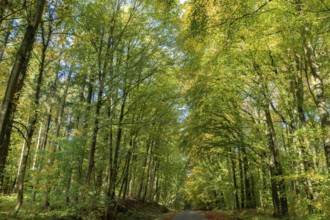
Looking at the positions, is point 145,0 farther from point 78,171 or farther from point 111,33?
point 78,171

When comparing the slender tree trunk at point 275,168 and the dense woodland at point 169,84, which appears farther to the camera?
the slender tree trunk at point 275,168

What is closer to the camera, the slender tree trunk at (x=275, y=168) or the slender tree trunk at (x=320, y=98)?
the slender tree trunk at (x=320, y=98)

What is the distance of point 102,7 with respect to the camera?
11.2 metres

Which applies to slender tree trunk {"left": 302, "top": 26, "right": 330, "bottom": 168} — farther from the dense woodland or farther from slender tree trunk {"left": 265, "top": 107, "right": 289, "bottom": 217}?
slender tree trunk {"left": 265, "top": 107, "right": 289, "bottom": 217}

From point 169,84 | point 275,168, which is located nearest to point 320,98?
point 275,168

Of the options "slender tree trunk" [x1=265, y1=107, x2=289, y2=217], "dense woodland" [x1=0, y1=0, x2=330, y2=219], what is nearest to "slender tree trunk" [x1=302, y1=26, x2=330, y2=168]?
"dense woodland" [x1=0, y1=0, x2=330, y2=219]

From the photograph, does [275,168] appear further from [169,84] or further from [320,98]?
[169,84]

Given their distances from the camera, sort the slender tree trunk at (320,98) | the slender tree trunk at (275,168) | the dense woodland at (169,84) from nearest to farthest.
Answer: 1. the slender tree trunk at (320,98)
2. the dense woodland at (169,84)
3. the slender tree trunk at (275,168)

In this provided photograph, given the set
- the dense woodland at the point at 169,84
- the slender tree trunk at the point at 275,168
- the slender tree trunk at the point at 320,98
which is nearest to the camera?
the slender tree trunk at the point at 320,98

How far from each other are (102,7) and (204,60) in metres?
5.46

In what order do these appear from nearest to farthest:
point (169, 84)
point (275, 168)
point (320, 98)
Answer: point (320, 98), point (275, 168), point (169, 84)

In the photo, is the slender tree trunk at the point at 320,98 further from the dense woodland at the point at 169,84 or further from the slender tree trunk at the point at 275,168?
the slender tree trunk at the point at 275,168

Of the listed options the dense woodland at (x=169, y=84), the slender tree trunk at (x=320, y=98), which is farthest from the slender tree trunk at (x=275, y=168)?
the slender tree trunk at (x=320, y=98)

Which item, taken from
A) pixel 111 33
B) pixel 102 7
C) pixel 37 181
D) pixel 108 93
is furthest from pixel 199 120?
pixel 37 181
